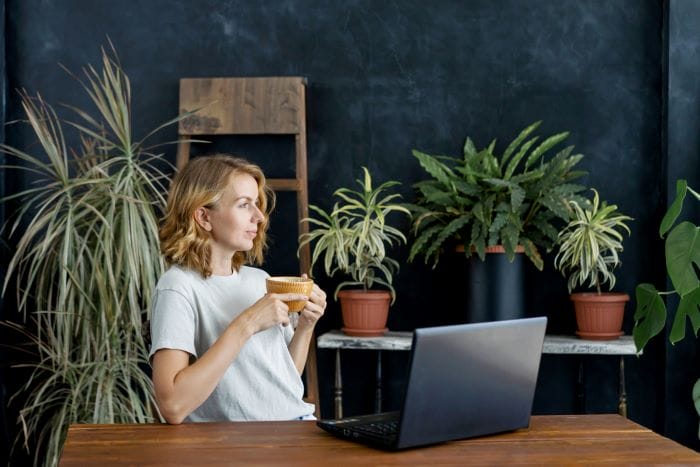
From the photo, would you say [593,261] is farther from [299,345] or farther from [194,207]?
[194,207]

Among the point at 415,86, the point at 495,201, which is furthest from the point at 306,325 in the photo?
the point at 415,86

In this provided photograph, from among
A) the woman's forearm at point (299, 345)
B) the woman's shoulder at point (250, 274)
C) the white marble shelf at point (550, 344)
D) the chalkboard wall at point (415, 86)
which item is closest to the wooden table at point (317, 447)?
the woman's forearm at point (299, 345)

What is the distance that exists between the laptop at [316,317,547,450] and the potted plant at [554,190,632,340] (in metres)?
1.88

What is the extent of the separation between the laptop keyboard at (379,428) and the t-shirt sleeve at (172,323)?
0.52m

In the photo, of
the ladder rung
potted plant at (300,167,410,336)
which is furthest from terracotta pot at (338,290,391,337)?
the ladder rung

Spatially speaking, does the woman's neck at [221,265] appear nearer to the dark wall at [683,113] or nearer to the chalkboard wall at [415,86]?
the chalkboard wall at [415,86]

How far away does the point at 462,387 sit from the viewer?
1896 mm

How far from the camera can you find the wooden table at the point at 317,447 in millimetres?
1798

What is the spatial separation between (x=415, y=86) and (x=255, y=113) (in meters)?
0.74

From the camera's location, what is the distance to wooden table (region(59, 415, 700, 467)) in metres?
Answer: 1.80

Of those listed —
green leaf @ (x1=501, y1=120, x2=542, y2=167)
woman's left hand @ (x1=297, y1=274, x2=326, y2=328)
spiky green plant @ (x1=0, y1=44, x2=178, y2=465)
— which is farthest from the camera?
green leaf @ (x1=501, y1=120, x2=542, y2=167)

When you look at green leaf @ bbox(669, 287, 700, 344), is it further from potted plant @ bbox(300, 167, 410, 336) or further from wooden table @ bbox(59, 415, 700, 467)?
wooden table @ bbox(59, 415, 700, 467)

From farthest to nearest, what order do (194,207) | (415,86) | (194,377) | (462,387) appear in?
(415,86) → (194,207) → (194,377) → (462,387)

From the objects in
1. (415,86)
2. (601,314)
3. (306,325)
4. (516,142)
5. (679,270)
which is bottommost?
(601,314)
